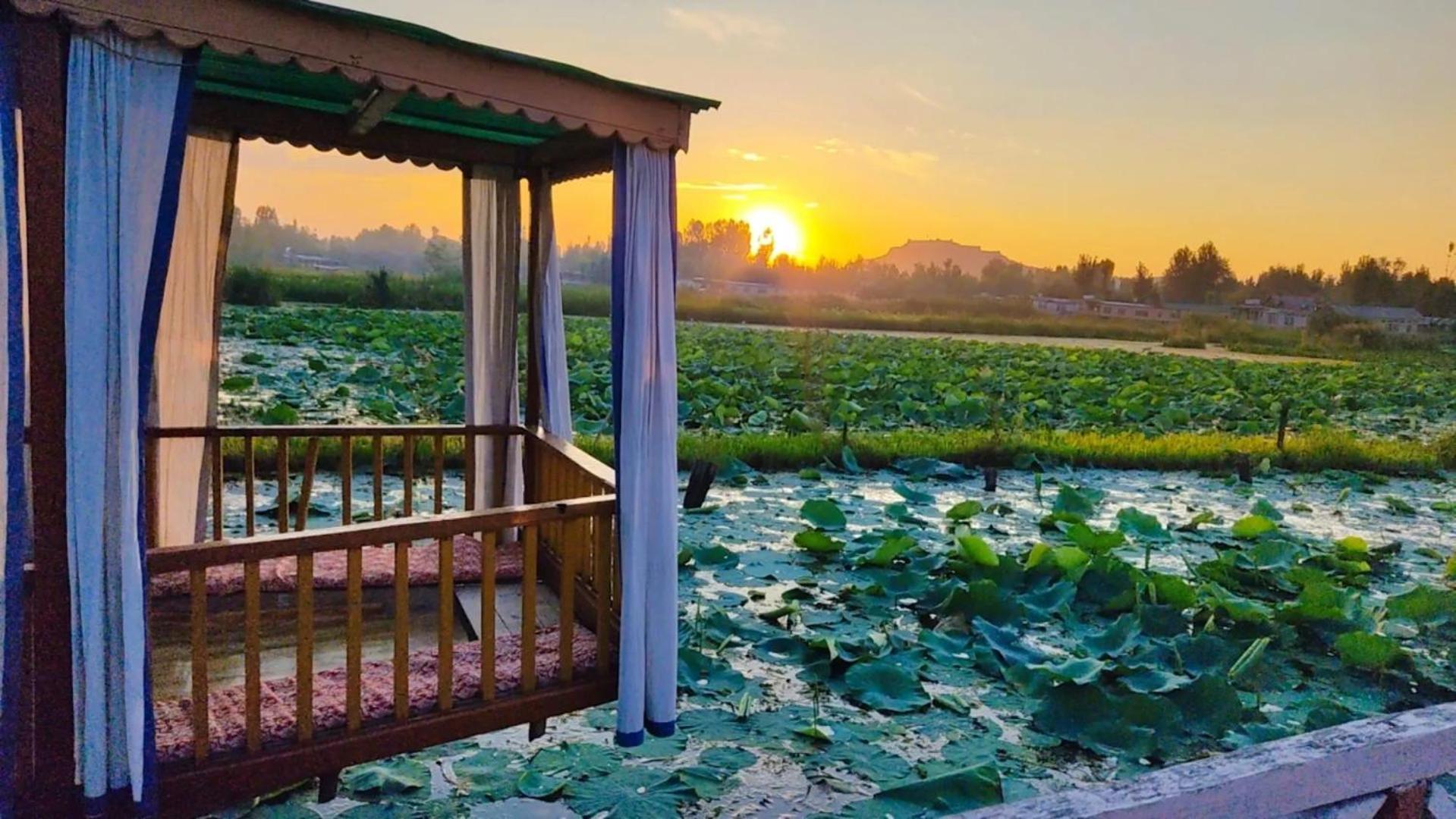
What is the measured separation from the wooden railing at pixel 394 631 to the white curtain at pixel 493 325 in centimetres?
74

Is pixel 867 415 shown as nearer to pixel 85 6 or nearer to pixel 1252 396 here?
pixel 1252 396

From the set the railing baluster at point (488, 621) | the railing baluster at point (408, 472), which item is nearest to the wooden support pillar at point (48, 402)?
the railing baluster at point (488, 621)

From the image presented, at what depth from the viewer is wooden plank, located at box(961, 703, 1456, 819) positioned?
1688 mm

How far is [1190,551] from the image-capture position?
6.75 metres

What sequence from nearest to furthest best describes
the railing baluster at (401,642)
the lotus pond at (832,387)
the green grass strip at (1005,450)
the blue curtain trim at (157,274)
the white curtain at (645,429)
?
the blue curtain trim at (157,274), the railing baluster at (401,642), the white curtain at (645,429), the green grass strip at (1005,450), the lotus pond at (832,387)

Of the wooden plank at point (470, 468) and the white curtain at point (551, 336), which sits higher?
the white curtain at point (551, 336)

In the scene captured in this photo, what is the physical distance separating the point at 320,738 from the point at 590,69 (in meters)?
2.30

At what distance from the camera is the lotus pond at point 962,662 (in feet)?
10.6

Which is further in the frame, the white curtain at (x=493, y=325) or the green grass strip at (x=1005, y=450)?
the green grass strip at (x=1005, y=450)

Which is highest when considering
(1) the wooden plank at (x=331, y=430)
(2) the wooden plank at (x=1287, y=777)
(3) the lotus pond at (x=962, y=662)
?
(1) the wooden plank at (x=331, y=430)

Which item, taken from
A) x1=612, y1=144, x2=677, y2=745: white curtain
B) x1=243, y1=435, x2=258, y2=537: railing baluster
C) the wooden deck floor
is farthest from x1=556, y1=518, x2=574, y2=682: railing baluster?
x1=243, y1=435, x2=258, y2=537: railing baluster

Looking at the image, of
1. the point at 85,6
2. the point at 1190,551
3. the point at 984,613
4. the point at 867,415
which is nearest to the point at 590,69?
the point at 85,6

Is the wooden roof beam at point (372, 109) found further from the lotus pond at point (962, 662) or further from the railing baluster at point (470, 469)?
the lotus pond at point (962, 662)

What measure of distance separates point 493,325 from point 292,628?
186cm
